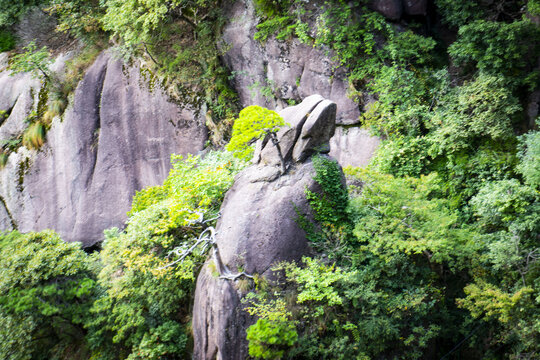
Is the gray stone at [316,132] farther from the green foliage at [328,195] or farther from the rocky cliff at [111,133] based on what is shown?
the rocky cliff at [111,133]

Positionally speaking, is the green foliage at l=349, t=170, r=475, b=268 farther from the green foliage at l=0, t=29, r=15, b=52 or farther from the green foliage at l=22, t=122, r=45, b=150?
the green foliage at l=0, t=29, r=15, b=52

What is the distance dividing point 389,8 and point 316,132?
5322 millimetres

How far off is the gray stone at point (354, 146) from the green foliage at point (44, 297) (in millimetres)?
8530

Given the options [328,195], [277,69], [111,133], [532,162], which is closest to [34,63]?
[111,133]

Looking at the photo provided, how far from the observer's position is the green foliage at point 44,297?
9.16 m

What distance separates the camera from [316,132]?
30.1ft

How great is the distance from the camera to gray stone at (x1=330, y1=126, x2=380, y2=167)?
11.7 meters

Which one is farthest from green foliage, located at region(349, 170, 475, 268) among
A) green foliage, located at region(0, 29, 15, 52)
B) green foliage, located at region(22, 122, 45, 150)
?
green foliage, located at region(0, 29, 15, 52)

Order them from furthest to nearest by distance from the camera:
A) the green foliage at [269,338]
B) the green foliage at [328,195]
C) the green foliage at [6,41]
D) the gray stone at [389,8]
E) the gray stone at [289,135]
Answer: the green foliage at [6,41] < the gray stone at [389,8] < the gray stone at [289,135] < the green foliage at [328,195] < the green foliage at [269,338]

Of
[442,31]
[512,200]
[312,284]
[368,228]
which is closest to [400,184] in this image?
[368,228]

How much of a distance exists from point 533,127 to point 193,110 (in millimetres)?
10961

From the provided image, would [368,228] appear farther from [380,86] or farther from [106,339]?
[106,339]

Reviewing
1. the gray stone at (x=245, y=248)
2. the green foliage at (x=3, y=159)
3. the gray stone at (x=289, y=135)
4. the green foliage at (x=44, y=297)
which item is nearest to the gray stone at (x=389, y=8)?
the gray stone at (x=289, y=135)

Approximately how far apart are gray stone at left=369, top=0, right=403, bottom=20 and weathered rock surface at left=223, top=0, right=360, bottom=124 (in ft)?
6.85
